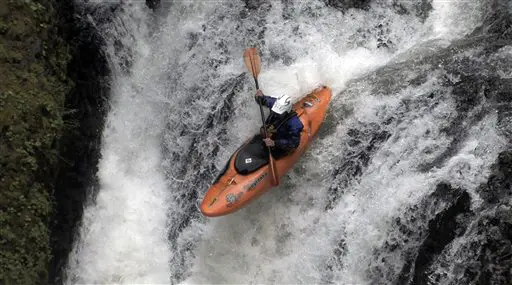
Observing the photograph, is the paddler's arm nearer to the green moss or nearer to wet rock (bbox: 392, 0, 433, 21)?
the green moss

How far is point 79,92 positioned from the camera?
7.03 metres

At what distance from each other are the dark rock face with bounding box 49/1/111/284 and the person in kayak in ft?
7.79

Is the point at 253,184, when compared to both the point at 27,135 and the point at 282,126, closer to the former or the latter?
the point at 282,126

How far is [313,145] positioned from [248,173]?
1.00 meters

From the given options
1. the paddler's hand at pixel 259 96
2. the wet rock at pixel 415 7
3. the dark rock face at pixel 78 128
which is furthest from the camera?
the wet rock at pixel 415 7

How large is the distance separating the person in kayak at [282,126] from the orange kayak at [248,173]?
135 millimetres

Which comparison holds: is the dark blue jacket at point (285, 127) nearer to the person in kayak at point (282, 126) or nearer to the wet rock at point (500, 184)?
the person in kayak at point (282, 126)

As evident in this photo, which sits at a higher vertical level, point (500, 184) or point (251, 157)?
point (251, 157)

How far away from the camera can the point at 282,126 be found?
6.55 m

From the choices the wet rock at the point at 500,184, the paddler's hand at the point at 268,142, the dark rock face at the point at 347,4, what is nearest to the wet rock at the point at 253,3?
the dark rock face at the point at 347,4

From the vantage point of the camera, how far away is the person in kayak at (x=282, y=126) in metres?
6.38

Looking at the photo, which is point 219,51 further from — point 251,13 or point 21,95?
point 21,95

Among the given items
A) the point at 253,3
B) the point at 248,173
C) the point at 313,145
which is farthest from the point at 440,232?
the point at 253,3

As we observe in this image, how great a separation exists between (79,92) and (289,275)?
369 centimetres
